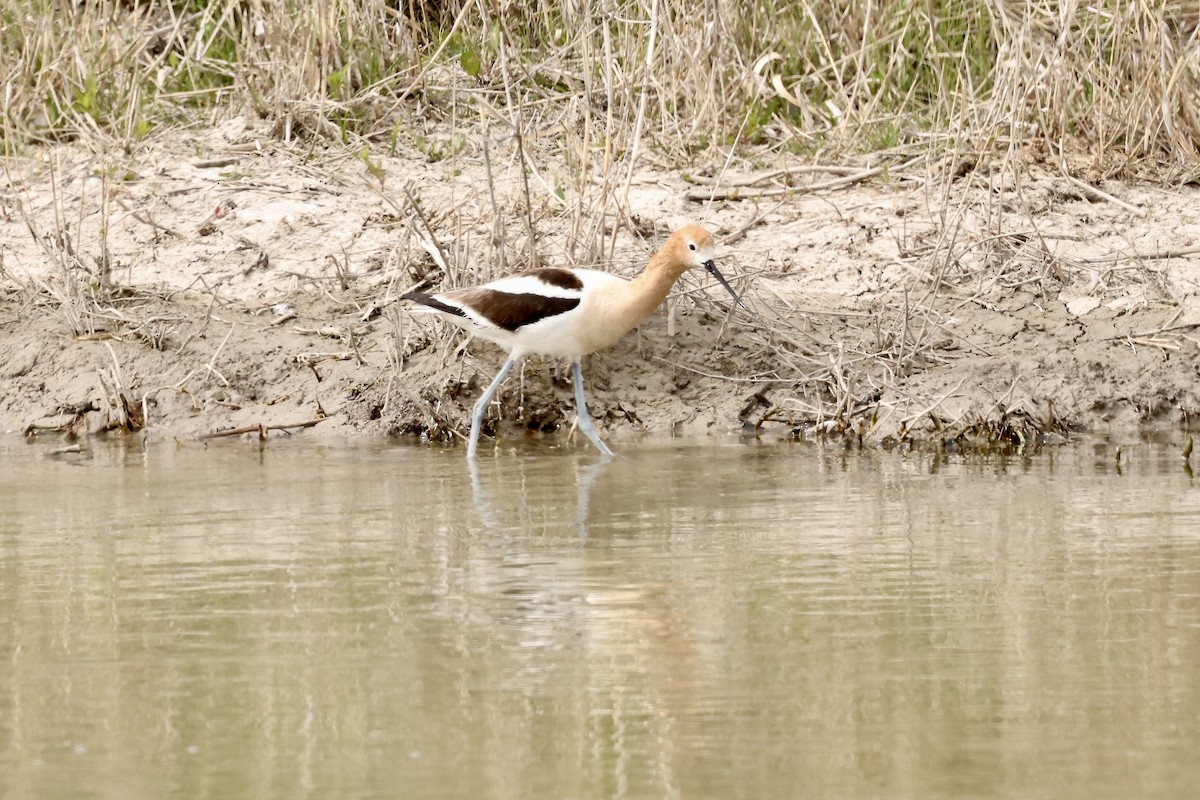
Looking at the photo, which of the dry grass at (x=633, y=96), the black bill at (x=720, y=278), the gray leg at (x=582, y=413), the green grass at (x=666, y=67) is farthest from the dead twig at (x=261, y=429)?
the green grass at (x=666, y=67)

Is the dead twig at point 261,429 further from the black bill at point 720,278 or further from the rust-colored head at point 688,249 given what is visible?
the black bill at point 720,278

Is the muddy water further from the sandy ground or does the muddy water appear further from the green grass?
the green grass

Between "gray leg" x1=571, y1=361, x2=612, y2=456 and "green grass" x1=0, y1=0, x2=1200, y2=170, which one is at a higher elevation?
"green grass" x1=0, y1=0, x2=1200, y2=170

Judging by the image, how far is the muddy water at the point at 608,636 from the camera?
3416 millimetres

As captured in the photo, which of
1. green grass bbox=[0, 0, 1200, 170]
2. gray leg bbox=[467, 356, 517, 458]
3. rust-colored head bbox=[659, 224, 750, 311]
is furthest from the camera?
green grass bbox=[0, 0, 1200, 170]

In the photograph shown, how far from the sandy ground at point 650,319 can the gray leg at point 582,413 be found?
1.38 feet

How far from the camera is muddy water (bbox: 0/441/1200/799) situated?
11.2 ft

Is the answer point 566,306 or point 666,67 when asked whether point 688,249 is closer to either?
point 566,306

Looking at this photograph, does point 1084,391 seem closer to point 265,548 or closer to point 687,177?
point 687,177

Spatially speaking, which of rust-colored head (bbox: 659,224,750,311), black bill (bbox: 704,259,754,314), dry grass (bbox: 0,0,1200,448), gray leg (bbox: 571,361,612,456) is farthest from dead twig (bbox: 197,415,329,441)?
black bill (bbox: 704,259,754,314)

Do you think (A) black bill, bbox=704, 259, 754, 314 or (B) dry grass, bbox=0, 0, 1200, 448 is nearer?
(A) black bill, bbox=704, 259, 754, 314

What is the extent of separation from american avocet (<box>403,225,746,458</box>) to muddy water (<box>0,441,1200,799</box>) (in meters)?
1.03

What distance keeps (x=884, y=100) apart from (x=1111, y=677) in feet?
23.6

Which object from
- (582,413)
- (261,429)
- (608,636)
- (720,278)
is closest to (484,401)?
(582,413)
